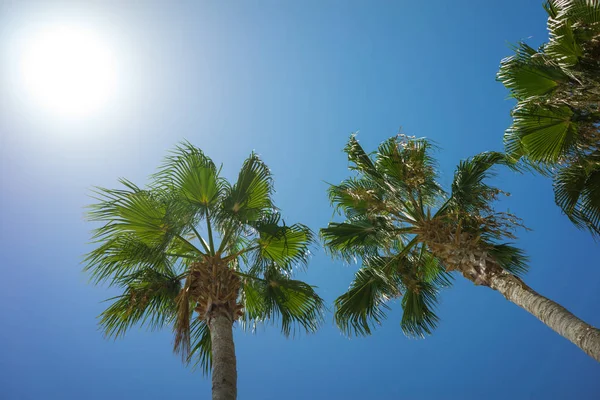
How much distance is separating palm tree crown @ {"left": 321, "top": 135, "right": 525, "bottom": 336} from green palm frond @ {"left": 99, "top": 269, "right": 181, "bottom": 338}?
2984 millimetres

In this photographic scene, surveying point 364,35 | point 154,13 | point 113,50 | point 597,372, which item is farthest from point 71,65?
point 597,372

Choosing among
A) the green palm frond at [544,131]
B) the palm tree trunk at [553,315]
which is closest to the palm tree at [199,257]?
the palm tree trunk at [553,315]

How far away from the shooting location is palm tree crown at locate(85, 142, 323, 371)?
6.95 m

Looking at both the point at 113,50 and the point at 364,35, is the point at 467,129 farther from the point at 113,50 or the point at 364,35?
the point at 113,50

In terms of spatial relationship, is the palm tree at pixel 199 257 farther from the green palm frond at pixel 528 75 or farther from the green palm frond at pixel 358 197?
the green palm frond at pixel 528 75

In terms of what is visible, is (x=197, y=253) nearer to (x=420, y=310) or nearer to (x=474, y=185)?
(x=420, y=310)

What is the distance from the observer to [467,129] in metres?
27.0

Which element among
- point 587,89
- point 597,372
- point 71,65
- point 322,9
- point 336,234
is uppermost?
point 322,9

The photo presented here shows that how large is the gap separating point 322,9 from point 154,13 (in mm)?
7853

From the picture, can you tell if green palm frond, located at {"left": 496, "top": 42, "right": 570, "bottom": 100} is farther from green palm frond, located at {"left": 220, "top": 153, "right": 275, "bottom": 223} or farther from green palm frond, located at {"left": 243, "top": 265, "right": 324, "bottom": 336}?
green palm frond, located at {"left": 243, "top": 265, "right": 324, "bottom": 336}

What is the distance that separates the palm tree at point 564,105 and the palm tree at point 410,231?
3.10 ft

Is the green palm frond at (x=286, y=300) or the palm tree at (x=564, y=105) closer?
the palm tree at (x=564, y=105)

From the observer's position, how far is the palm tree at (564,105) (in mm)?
6426

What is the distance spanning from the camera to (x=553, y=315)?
5.79 metres
